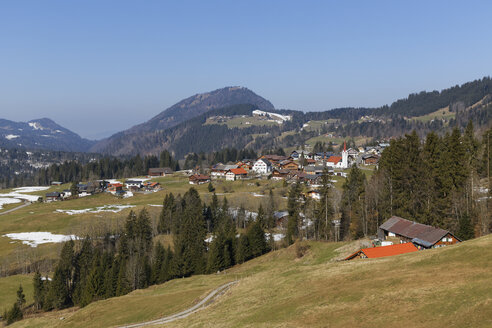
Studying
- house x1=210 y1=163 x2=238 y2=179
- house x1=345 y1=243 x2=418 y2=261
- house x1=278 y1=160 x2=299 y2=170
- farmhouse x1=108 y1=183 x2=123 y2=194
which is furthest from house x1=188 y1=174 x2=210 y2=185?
house x1=345 y1=243 x2=418 y2=261

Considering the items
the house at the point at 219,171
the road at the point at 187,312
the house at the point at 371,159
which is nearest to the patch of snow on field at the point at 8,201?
the house at the point at 219,171

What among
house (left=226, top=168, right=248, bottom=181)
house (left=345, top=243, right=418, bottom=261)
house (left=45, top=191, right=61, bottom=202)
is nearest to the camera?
house (left=345, top=243, right=418, bottom=261)

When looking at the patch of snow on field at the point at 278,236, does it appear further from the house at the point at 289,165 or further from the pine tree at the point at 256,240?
the house at the point at 289,165

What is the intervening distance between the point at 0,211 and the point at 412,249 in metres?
150

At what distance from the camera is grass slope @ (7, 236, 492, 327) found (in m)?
26.5

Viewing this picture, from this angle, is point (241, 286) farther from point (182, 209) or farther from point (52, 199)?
point (52, 199)

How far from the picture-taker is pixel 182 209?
10919 cm

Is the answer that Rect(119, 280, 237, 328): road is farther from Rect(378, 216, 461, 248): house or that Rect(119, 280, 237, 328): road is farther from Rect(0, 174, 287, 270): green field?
Rect(0, 174, 287, 270): green field

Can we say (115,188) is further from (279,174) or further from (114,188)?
(279,174)

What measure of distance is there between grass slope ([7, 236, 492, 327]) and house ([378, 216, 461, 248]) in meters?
14.2

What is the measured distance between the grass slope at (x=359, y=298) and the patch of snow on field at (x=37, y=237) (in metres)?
57.1

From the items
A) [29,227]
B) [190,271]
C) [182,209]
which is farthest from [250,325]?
[29,227]

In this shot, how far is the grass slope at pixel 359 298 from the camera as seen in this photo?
86.9 feet

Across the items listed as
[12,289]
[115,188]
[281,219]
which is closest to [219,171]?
[115,188]
